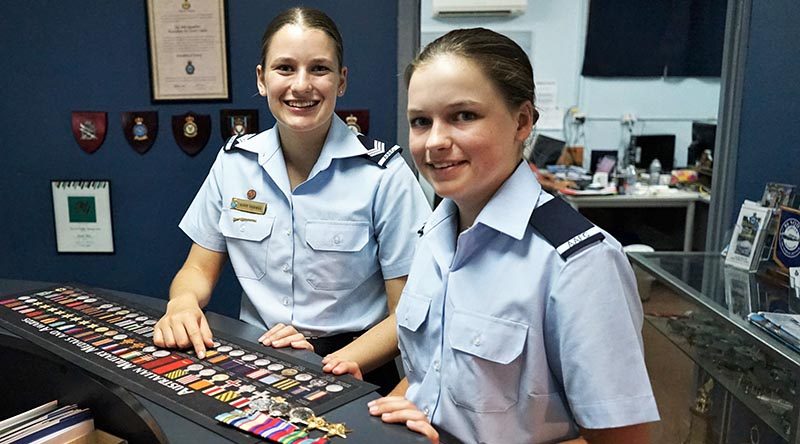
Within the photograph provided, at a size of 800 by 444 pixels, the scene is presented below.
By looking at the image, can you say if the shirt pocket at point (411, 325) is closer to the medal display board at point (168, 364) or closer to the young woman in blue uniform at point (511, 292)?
the young woman in blue uniform at point (511, 292)

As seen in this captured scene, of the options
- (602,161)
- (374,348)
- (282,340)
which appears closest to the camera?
(282,340)

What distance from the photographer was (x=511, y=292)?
1.12 meters

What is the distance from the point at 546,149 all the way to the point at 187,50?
3.90m

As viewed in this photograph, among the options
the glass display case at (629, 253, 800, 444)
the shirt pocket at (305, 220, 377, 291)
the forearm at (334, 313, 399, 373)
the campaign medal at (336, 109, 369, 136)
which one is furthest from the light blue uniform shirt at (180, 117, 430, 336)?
the glass display case at (629, 253, 800, 444)

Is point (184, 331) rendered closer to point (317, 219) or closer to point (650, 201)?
point (317, 219)

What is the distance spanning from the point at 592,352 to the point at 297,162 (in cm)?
96

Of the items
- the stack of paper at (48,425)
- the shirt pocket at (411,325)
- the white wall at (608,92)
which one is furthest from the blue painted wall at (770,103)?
the white wall at (608,92)

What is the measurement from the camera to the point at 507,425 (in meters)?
1.14

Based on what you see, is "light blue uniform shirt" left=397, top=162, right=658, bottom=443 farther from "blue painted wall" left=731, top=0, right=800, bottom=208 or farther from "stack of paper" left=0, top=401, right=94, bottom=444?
"blue painted wall" left=731, top=0, right=800, bottom=208

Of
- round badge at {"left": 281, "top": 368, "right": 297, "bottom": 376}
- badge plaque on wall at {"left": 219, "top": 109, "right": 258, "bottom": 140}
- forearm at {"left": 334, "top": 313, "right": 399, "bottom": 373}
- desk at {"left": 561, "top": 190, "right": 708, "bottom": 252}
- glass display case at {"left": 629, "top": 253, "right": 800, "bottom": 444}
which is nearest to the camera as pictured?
round badge at {"left": 281, "top": 368, "right": 297, "bottom": 376}

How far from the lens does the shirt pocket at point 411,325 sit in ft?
4.19

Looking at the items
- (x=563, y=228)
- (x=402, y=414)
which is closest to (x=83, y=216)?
(x=402, y=414)

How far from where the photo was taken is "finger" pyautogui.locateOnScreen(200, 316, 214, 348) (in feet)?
4.22

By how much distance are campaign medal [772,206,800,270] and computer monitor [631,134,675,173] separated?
11.6 feet
